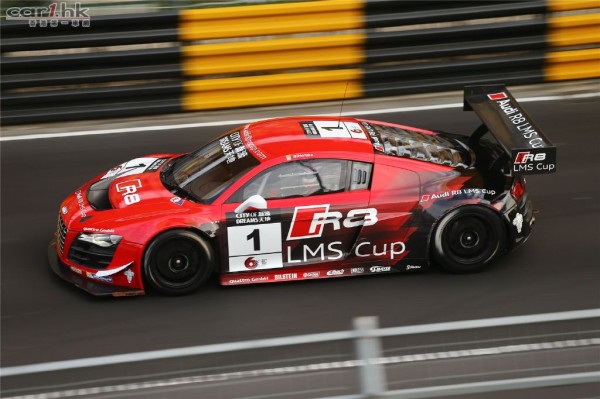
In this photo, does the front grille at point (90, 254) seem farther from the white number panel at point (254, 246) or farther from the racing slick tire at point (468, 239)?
the racing slick tire at point (468, 239)

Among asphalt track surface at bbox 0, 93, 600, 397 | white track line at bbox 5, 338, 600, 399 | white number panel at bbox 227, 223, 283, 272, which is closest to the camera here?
white track line at bbox 5, 338, 600, 399

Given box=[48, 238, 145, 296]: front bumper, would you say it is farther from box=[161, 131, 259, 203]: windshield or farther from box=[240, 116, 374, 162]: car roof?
box=[240, 116, 374, 162]: car roof

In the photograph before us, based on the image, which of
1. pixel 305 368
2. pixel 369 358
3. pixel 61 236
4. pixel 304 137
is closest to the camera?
pixel 369 358

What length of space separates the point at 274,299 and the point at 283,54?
4.97 meters

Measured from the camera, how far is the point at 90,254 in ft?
24.1

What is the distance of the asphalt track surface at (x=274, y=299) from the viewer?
6.94 m

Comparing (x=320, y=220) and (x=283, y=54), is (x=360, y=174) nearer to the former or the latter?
(x=320, y=220)

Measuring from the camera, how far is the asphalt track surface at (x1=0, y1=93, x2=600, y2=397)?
694 cm

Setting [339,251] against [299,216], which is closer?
[299,216]

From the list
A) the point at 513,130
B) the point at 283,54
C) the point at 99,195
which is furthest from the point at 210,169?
the point at 283,54

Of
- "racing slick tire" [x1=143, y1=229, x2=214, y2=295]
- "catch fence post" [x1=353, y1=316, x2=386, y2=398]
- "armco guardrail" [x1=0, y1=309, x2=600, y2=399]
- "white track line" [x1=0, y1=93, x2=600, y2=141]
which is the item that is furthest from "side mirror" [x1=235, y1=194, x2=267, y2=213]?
"white track line" [x1=0, y1=93, x2=600, y2=141]

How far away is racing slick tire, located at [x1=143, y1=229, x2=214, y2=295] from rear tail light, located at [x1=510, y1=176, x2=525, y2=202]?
2707 millimetres

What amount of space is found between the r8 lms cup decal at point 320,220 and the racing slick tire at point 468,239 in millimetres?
653

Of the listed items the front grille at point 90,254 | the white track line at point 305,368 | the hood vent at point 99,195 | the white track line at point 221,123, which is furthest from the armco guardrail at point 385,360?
the white track line at point 221,123
